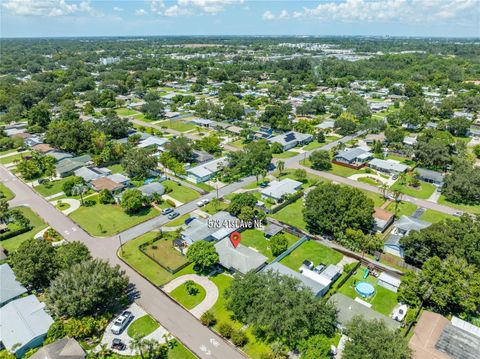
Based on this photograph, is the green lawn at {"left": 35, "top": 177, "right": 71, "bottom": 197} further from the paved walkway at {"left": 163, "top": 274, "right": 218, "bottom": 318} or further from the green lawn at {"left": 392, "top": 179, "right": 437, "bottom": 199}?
the green lawn at {"left": 392, "top": 179, "right": 437, "bottom": 199}

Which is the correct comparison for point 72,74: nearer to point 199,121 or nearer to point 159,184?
point 199,121

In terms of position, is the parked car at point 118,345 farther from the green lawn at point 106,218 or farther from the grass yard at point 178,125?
the grass yard at point 178,125

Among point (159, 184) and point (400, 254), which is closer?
point (400, 254)

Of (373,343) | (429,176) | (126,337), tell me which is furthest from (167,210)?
(429,176)

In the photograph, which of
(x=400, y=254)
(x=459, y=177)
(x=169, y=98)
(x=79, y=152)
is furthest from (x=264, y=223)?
Result: (x=169, y=98)

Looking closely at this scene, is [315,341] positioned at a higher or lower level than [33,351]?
higher

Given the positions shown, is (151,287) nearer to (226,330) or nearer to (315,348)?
(226,330)

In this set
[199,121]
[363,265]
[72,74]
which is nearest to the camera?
[363,265]

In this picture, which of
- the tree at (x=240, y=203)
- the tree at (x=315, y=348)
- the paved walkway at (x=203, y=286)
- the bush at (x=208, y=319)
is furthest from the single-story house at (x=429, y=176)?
→ the bush at (x=208, y=319)
